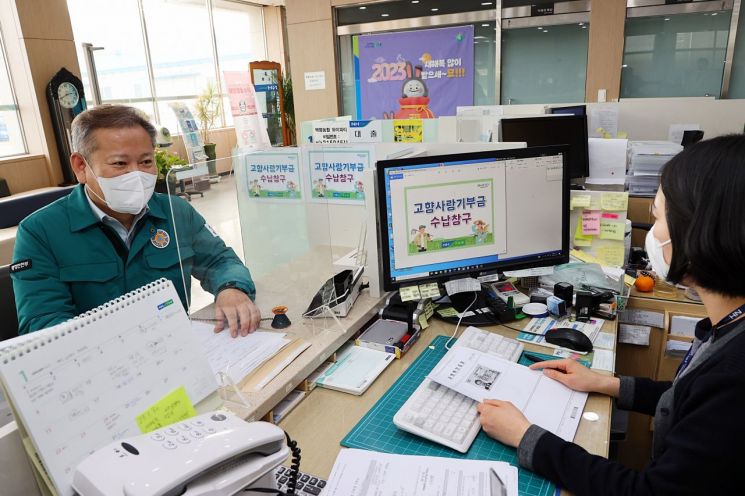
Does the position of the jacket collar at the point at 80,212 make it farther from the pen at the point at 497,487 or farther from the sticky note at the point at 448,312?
the pen at the point at 497,487

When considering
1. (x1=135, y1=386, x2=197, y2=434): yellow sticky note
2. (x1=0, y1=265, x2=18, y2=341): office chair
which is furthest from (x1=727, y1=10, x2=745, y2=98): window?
(x1=0, y1=265, x2=18, y2=341): office chair

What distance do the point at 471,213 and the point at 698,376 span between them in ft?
2.81

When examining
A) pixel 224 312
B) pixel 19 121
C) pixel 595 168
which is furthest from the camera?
pixel 19 121

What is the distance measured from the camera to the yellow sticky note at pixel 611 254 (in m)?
2.03

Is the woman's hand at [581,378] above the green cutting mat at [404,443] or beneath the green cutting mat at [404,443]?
above

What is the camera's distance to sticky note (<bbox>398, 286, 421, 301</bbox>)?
1571 mm

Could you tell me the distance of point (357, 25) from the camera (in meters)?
6.21

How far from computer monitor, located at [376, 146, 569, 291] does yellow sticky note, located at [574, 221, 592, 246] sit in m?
0.39

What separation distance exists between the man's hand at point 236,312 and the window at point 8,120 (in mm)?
5747

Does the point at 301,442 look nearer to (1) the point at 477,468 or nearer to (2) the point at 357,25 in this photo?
(1) the point at 477,468

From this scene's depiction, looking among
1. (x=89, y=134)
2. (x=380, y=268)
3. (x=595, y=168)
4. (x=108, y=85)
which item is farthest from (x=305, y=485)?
(x=108, y=85)

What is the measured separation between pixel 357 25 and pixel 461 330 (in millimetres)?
5544

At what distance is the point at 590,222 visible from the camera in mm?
2072

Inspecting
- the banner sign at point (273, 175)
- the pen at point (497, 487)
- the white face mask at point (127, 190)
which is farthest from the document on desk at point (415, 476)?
the white face mask at point (127, 190)
